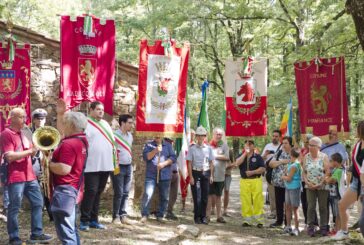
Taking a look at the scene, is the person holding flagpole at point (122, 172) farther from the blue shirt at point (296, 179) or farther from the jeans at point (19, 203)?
the blue shirt at point (296, 179)

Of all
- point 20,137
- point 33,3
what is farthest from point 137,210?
point 33,3

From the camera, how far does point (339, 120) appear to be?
1027cm

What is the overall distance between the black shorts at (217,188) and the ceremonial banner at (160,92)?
1227mm

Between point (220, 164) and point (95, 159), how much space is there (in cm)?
301

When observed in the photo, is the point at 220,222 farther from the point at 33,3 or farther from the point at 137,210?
the point at 33,3

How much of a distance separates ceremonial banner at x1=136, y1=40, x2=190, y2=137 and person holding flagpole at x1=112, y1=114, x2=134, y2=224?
895mm

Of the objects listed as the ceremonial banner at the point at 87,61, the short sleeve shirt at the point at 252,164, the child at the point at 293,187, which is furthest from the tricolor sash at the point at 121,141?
the child at the point at 293,187

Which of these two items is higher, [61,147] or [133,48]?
[133,48]

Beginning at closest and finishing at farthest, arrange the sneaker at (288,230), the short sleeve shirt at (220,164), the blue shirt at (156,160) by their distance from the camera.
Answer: the sneaker at (288,230)
the blue shirt at (156,160)
the short sleeve shirt at (220,164)

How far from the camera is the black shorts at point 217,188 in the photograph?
30.8 ft

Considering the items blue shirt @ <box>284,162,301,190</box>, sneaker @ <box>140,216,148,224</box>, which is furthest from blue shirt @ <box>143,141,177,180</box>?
blue shirt @ <box>284,162,301,190</box>

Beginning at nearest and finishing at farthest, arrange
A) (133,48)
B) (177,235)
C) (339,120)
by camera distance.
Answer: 1. (177,235)
2. (339,120)
3. (133,48)

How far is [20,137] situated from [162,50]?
3.90m

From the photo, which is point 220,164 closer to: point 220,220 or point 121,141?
point 220,220
